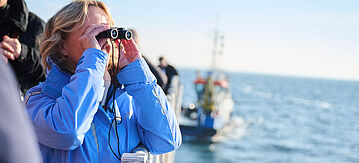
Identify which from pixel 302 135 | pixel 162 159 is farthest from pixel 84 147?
pixel 302 135

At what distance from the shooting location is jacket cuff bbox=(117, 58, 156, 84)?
1813mm

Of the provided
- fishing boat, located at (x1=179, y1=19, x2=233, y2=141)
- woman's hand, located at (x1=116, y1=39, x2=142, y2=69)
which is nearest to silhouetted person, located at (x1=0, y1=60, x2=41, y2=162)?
→ woman's hand, located at (x1=116, y1=39, x2=142, y2=69)

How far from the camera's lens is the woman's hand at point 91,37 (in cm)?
174

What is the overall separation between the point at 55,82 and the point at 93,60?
22 centimetres

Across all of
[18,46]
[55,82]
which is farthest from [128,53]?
[18,46]

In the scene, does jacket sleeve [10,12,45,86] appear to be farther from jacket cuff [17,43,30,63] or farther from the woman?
the woman

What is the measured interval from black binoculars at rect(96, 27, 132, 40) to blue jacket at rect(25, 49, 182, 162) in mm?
109

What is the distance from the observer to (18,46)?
245 cm

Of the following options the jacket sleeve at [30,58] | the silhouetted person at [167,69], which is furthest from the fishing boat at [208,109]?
the jacket sleeve at [30,58]

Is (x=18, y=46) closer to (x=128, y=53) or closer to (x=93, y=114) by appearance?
(x=128, y=53)

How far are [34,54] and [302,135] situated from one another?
115ft

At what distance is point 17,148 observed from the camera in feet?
1.68

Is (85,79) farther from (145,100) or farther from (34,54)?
(34,54)

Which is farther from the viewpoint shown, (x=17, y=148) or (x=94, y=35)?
(x=94, y=35)
